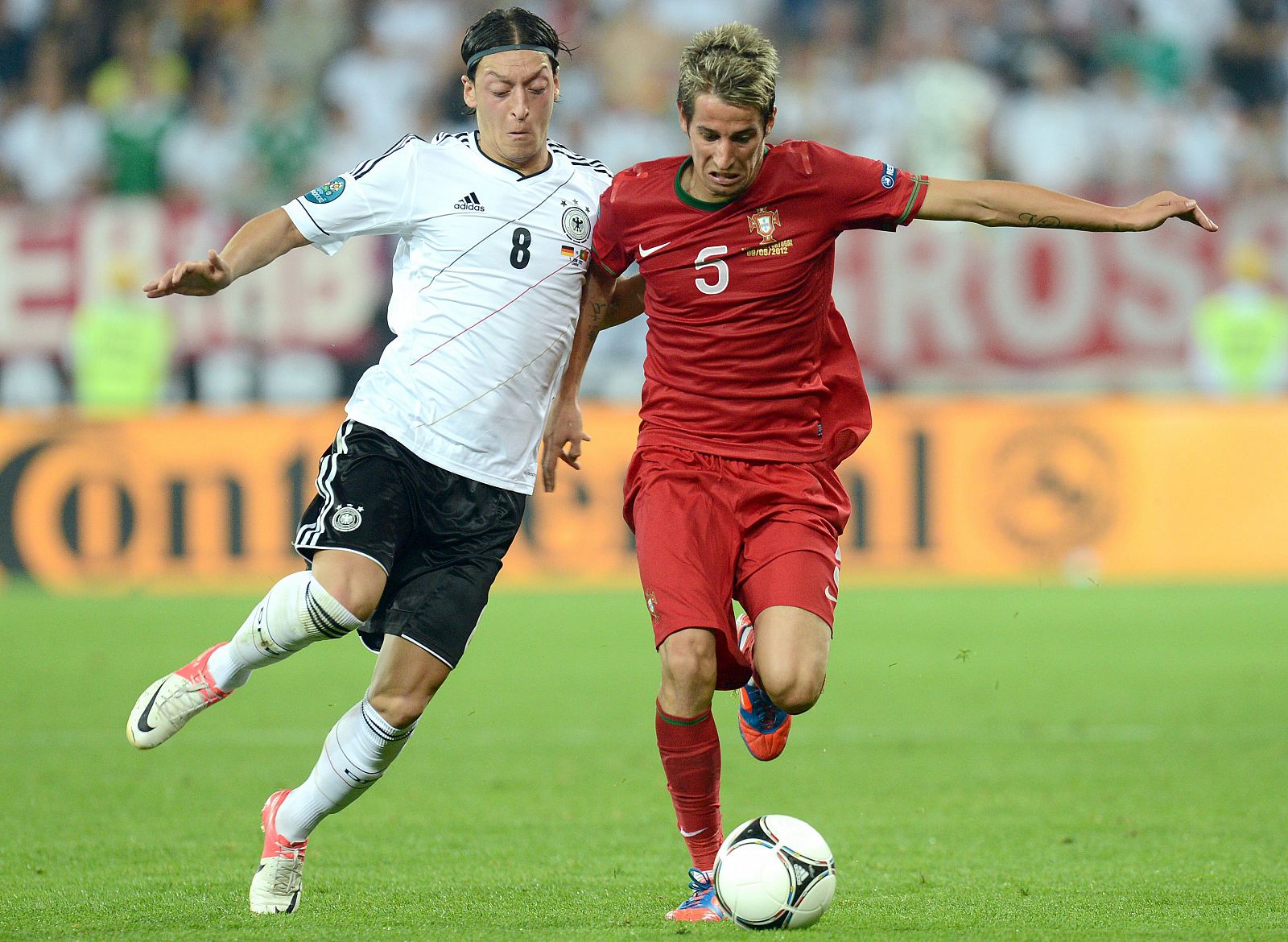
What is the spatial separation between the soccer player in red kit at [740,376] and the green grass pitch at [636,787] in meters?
0.66

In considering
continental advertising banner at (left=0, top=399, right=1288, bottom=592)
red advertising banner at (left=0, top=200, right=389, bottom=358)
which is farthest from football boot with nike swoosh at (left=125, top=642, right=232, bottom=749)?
red advertising banner at (left=0, top=200, right=389, bottom=358)

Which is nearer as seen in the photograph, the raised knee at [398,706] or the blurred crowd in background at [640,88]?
the raised knee at [398,706]

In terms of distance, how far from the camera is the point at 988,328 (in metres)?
15.2

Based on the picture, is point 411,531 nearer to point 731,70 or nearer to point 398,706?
point 398,706

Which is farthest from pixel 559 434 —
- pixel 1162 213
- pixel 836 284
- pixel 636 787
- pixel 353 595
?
pixel 836 284

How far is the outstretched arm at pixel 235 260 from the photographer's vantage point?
15.5ft

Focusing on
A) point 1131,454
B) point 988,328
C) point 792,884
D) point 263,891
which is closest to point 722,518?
point 792,884

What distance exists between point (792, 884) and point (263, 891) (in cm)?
148

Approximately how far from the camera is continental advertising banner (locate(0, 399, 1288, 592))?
13.5 metres

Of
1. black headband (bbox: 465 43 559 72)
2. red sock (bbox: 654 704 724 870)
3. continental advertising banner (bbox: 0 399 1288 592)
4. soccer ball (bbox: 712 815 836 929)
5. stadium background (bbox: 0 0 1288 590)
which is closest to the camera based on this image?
soccer ball (bbox: 712 815 836 929)

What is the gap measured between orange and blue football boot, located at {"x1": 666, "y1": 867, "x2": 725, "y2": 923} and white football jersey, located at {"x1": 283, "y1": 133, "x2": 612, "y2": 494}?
1265 mm

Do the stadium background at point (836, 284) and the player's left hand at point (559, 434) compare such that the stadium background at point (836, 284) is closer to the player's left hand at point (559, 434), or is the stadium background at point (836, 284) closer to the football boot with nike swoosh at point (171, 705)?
the player's left hand at point (559, 434)

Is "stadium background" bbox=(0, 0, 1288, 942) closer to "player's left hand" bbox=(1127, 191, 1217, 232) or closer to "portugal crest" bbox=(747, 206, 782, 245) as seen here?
"portugal crest" bbox=(747, 206, 782, 245)

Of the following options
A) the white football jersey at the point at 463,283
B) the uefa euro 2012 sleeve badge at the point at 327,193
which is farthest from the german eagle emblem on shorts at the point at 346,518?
the uefa euro 2012 sleeve badge at the point at 327,193
